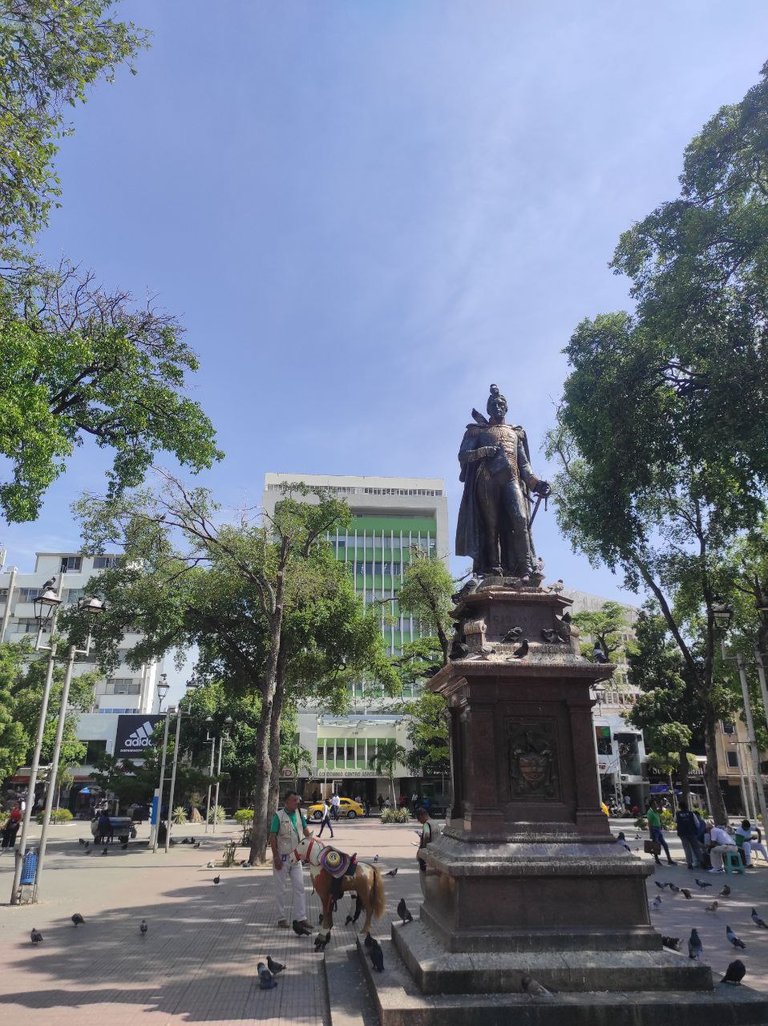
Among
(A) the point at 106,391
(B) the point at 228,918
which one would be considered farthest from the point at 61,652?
(B) the point at 228,918

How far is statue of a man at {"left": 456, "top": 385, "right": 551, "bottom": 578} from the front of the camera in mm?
7574

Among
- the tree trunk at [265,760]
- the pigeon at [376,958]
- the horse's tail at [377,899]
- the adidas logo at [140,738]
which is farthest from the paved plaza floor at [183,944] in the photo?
the adidas logo at [140,738]

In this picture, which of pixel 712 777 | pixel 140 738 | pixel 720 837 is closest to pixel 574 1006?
pixel 720 837

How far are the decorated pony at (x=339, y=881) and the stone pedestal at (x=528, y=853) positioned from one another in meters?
1.03

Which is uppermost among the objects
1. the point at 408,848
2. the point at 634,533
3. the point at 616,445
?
the point at 616,445

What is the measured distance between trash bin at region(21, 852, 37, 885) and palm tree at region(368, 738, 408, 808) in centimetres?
3685

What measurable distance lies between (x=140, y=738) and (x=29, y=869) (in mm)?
26110

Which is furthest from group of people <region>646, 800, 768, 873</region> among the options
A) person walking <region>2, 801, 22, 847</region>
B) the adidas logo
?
the adidas logo

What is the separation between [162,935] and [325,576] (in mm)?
12734

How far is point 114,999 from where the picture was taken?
19.1 ft

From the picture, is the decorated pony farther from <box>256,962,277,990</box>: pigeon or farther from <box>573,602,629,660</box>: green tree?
<box>573,602,629,660</box>: green tree

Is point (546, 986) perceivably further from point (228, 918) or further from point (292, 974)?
point (228, 918)

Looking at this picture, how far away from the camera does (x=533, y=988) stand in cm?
485

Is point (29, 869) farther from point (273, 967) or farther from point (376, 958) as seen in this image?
point (376, 958)
